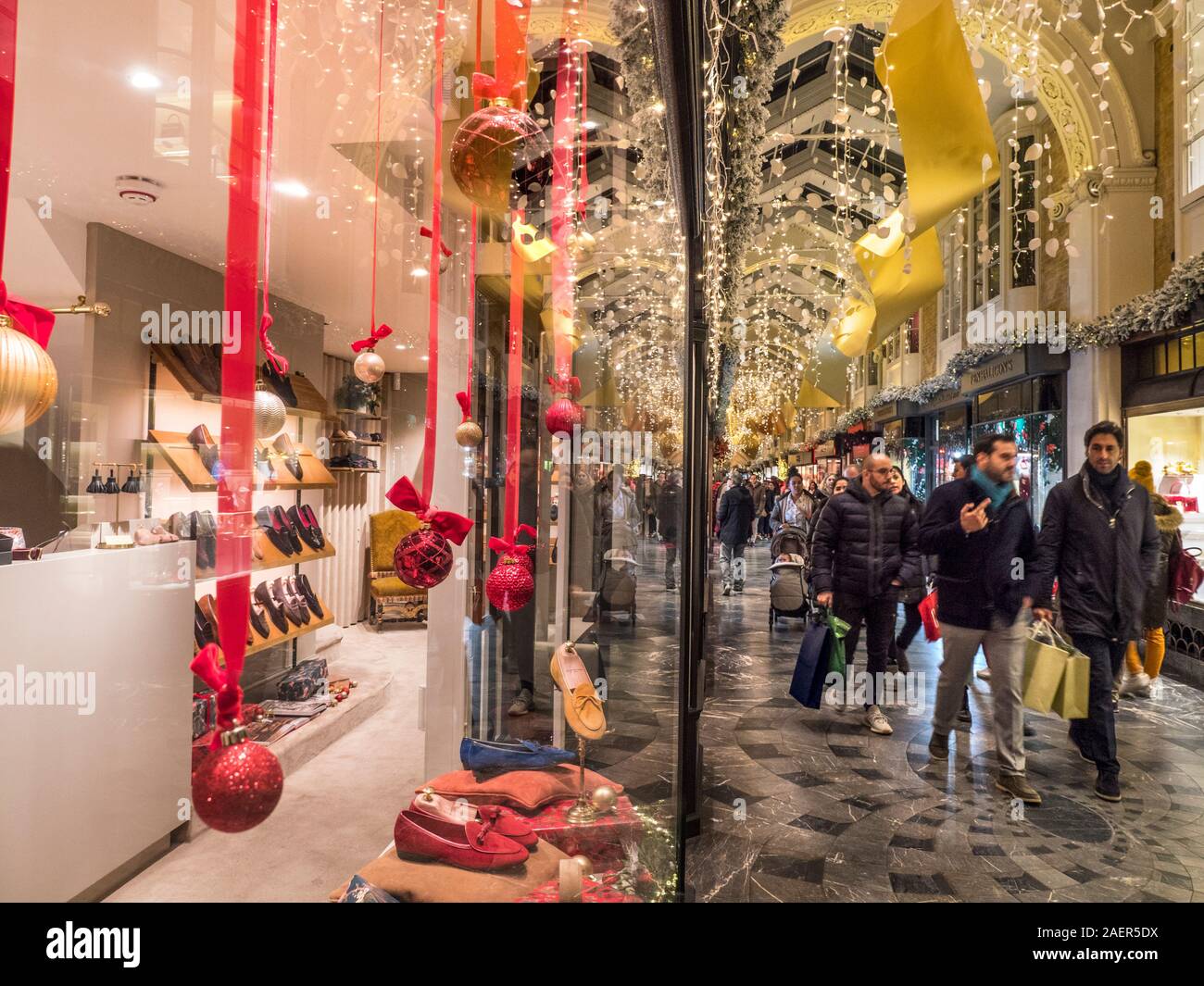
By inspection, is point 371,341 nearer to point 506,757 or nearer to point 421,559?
point 421,559

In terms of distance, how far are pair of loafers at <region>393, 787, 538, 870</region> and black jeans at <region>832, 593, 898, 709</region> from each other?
356 centimetres

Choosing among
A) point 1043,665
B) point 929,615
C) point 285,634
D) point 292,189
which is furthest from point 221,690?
point 929,615

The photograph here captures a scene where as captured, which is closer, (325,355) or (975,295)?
(325,355)

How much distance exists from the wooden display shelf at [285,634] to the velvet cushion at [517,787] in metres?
0.64

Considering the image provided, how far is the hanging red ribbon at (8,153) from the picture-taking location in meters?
0.51

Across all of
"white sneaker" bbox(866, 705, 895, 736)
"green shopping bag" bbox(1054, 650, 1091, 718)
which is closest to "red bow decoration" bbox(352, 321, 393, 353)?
"green shopping bag" bbox(1054, 650, 1091, 718)

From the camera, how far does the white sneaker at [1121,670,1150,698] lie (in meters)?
4.84

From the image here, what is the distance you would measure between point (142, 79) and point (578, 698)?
230cm

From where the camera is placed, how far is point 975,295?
27.8 ft

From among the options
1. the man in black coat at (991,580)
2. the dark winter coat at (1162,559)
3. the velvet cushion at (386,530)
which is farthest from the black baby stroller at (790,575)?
the velvet cushion at (386,530)

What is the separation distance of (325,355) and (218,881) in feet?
5.31

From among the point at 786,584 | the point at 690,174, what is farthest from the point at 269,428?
the point at 786,584

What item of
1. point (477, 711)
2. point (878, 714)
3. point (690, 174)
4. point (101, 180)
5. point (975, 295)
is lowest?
point (878, 714)
